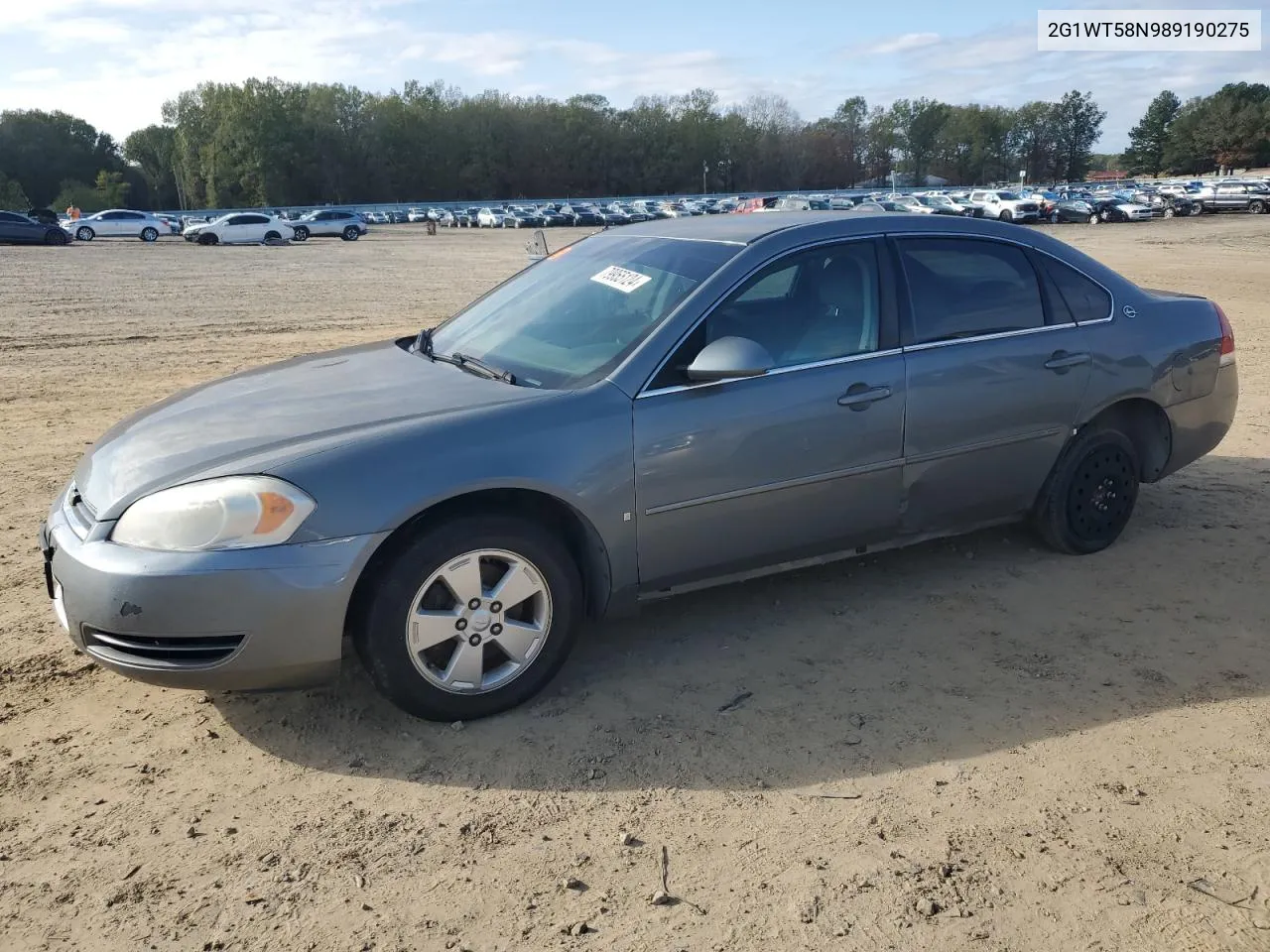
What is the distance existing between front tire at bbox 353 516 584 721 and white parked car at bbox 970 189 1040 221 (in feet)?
161

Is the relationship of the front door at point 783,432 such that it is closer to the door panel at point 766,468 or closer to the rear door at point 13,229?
the door panel at point 766,468

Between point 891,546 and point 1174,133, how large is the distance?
434ft

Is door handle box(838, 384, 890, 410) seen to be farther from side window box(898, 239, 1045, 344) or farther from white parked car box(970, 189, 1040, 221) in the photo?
white parked car box(970, 189, 1040, 221)

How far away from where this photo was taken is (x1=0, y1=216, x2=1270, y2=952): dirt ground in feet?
8.54

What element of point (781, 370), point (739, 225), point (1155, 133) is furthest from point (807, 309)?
point (1155, 133)

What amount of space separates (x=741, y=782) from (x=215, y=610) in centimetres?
171

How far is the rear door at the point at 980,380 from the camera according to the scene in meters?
4.35

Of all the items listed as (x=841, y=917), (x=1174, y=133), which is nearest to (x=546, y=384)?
(x=841, y=917)

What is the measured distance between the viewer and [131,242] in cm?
4506

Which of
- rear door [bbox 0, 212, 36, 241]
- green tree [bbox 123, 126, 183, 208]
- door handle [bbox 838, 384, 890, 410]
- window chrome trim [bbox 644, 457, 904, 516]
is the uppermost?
green tree [bbox 123, 126, 183, 208]

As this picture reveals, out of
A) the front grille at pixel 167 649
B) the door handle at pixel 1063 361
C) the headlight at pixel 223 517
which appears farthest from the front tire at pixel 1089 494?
the front grille at pixel 167 649

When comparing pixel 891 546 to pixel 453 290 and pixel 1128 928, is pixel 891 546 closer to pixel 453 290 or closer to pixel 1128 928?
pixel 1128 928

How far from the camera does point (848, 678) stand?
388 centimetres

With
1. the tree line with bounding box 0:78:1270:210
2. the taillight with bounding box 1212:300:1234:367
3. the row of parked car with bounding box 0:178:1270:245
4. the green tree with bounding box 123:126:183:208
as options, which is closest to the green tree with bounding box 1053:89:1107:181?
the tree line with bounding box 0:78:1270:210
